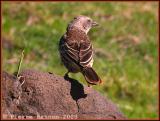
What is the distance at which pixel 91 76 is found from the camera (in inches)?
412

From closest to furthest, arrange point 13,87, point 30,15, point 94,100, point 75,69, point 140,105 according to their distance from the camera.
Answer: point 13,87 < point 94,100 < point 75,69 < point 140,105 < point 30,15

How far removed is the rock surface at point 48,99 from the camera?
9320mm

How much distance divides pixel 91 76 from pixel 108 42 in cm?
1029

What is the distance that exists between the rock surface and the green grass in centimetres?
676

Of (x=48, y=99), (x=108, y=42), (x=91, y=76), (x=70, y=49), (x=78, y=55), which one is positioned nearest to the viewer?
(x=48, y=99)

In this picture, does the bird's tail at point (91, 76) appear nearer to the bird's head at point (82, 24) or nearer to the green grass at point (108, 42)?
the bird's head at point (82, 24)

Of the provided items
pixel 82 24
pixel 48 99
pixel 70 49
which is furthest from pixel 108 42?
pixel 48 99

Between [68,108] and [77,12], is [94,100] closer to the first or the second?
[68,108]

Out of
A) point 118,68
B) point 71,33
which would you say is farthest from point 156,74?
point 71,33

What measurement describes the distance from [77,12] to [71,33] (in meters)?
10.2

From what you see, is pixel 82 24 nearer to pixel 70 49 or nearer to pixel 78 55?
pixel 70 49

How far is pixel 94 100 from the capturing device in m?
10.0

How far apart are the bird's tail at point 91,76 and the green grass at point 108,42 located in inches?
242

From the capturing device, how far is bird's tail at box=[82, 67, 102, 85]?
1039cm
